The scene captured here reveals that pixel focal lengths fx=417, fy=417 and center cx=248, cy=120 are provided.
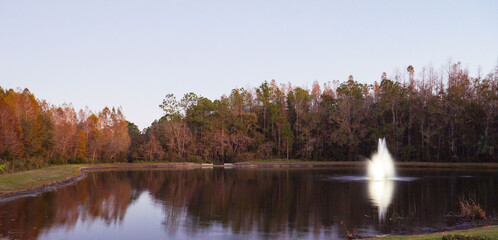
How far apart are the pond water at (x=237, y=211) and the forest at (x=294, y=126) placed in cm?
2784

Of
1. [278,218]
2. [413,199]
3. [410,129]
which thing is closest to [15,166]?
[278,218]

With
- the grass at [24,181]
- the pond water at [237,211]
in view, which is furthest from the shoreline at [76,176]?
the pond water at [237,211]

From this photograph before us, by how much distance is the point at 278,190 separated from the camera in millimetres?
28609

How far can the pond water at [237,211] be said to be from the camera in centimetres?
1561

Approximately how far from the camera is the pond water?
15.6 metres

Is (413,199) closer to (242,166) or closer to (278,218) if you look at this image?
(278,218)

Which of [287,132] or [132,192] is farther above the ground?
[287,132]

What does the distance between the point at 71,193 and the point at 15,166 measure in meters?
17.5

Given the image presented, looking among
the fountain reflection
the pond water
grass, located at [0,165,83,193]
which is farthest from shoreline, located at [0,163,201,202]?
the fountain reflection

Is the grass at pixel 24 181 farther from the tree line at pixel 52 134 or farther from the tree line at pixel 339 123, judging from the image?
the tree line at pixel 339 123

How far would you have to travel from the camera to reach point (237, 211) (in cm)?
1998

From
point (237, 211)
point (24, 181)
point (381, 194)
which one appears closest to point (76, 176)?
point (24, 181)

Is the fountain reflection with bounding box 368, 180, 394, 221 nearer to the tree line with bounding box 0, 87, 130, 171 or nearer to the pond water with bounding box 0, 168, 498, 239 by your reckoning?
the pond water with bounding box 0, 168, 498, 239

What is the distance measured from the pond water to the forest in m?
27.8
